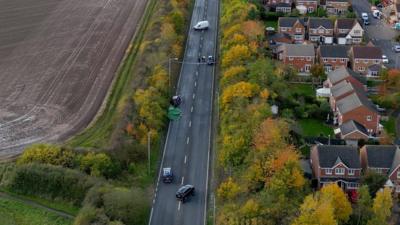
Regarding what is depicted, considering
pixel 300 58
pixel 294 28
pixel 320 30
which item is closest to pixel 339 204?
pixel 300 58

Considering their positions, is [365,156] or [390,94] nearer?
[365,156]

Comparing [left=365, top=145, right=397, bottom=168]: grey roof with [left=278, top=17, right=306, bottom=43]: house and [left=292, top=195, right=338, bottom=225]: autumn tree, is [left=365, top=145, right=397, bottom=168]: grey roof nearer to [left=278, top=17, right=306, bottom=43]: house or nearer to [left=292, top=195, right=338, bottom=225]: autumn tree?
[left=292, top=195, right=338, bottom=225]: autumn tree

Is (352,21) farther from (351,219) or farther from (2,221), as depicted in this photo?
(2,221)

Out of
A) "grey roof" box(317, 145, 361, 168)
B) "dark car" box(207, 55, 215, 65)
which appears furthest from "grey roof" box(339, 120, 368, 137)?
"dark car" box(207, 55, 215, 65)

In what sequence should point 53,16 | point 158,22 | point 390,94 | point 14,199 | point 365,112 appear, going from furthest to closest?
point 53,16
point 158,22
point 390,94
point 365,112
point 14,199

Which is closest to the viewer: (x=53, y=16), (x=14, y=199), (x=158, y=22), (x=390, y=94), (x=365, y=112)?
(x=14, y=199)

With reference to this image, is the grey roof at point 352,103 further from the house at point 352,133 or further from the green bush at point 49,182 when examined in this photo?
the green bush at point 49,182

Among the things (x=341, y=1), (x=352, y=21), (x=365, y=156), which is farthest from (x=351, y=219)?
(x=341, y=1)

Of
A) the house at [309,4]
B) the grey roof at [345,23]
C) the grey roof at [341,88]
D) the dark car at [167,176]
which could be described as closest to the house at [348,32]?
the grey roof at [345,23]
